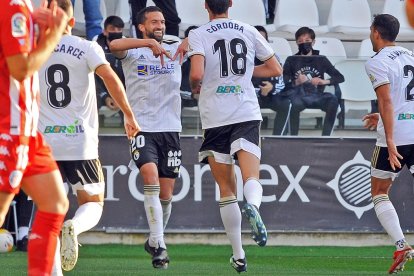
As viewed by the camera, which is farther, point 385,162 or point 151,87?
point 151,87

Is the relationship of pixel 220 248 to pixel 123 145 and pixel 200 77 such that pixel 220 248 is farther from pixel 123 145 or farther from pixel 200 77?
pixel 200 77

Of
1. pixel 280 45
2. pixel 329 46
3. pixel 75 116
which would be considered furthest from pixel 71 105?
pixel 329 46

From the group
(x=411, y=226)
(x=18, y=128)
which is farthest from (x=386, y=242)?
(x=18, y=128)

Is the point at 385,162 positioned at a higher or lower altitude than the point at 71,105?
lower

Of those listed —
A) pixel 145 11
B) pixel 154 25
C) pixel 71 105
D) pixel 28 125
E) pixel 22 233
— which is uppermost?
pixel 28 125

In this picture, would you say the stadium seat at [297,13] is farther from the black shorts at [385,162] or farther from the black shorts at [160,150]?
the black shorts at [385,162]

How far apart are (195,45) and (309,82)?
4002 millimetres

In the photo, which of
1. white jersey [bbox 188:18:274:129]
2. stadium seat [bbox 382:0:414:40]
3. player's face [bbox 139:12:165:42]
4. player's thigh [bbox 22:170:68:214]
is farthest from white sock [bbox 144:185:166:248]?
stadium seat [bbox 382:0:414:40]

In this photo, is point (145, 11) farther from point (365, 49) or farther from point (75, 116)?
point (365, 49)

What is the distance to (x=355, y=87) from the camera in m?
13.8

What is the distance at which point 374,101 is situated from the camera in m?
13.8

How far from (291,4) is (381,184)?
7533 mm

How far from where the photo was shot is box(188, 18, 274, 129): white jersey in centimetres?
988

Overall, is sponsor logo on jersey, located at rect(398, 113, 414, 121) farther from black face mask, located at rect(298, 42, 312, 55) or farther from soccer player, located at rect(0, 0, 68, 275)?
soccer player, located at rect(0, 0, 68, 275)
